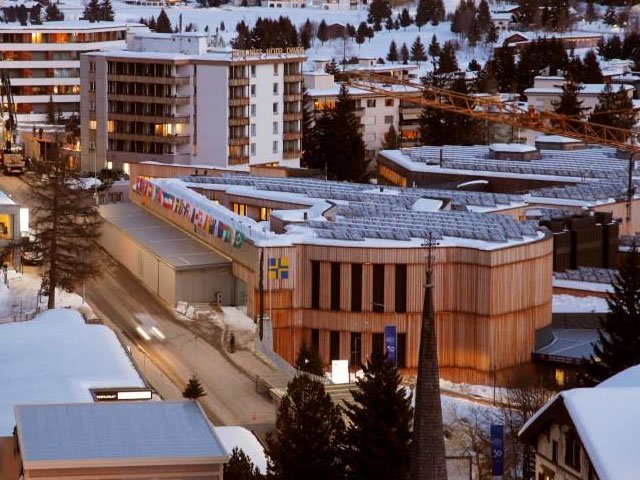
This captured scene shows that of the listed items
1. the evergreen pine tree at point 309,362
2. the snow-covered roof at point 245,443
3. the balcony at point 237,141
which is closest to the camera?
the snow-covered roof at point 245,443

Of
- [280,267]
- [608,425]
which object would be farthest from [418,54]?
[608,425]

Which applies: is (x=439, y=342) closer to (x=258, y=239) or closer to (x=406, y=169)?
(x=258, y=239)

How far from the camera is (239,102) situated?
324 ft

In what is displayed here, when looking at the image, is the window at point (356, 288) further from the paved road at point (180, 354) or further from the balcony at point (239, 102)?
the balcony at point (239, 102)

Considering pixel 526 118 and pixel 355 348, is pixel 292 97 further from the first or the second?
pixel 355 348

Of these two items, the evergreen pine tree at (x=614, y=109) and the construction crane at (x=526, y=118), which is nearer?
the construction crane at (x=526, y=118)

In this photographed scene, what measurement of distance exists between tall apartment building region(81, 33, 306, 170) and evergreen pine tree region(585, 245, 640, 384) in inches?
1752

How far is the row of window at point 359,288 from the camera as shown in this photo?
57062mm

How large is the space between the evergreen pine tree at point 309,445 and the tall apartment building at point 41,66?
298ft

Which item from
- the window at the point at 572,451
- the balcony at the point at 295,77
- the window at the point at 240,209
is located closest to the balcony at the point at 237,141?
the balcony at the point at 295,77

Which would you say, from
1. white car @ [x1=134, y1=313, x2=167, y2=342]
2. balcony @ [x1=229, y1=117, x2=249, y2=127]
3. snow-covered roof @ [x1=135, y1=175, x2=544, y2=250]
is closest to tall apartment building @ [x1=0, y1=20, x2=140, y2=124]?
balcony @ [x1=229, y1=117, x2=249, y2=127]

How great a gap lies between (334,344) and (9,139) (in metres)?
50.0

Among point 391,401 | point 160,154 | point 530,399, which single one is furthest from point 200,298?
point 160,154

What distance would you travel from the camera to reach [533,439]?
39062mm
